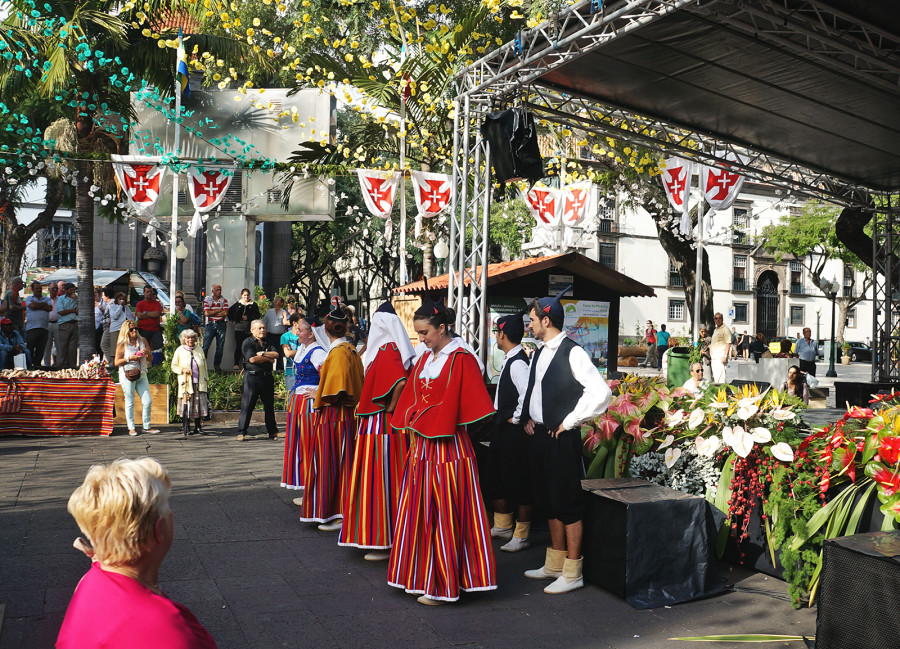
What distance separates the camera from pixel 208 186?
53.6 feet

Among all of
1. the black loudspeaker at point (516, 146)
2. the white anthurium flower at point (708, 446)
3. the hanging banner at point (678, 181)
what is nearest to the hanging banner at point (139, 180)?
the black loudspeaker at point (516, 146)

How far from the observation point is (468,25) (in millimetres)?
16000

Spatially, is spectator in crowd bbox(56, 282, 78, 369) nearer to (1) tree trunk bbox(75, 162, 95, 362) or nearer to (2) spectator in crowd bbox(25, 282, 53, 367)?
(2) spectator in crowd bbox(25, 282, 53, 367)

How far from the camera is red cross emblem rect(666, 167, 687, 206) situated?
57.0 feet

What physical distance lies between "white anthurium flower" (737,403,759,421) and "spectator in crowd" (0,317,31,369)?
40.5 ft

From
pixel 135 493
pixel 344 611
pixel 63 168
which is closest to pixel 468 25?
pixel 63 168

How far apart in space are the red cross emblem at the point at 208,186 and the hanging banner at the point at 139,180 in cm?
71

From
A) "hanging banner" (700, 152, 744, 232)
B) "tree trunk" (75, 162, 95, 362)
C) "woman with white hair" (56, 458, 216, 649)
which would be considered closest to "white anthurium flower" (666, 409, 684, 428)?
"woman with white hair" (56, 458, 216, 649)

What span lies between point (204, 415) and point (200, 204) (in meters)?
5.37

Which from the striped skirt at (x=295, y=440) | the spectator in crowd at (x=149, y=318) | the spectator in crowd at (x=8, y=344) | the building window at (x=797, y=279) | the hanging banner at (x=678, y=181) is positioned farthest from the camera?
the building window at (x=797, y=279)

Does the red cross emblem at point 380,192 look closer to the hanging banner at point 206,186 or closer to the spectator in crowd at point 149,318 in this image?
the hanging banner at point 206,186

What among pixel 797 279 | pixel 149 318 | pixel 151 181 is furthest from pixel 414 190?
pixel 797 279

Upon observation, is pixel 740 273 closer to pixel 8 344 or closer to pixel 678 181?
pixel 678 181

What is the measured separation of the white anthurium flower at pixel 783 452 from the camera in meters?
5.18
